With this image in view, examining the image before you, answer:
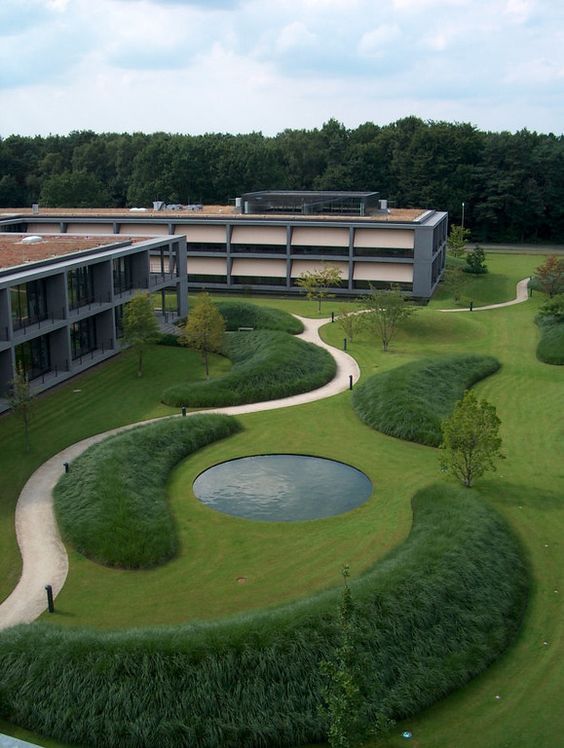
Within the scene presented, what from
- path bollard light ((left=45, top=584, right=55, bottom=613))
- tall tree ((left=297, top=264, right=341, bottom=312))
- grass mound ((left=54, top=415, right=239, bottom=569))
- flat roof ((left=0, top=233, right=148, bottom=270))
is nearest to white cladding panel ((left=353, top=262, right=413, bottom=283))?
tall tree ((left=297, top=264, right=341, bottom=312))

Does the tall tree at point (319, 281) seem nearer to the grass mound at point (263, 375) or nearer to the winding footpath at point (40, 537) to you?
the grass mound at point (263, 375)

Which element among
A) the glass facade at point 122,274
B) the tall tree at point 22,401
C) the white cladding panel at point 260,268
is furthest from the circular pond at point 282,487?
the white cladding panel at point 260,268

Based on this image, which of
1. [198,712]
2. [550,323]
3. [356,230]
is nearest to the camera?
[198,712]

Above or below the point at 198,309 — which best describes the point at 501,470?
below

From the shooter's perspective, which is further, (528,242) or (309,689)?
(528,242)

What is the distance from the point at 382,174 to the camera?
429ft

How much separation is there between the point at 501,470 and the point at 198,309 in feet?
76.2

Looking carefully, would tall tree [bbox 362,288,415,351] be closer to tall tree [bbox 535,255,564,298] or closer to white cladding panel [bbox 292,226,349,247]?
white cladding panel [bbox 292,226,349,247]

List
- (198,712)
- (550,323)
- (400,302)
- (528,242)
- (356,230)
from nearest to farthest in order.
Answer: (198,712)
(400,302)
(550,323)
(356,230)
(528,242)

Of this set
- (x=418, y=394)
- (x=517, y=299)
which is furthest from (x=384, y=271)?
(x=418, y=394)

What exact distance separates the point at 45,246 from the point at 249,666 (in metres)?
40.4

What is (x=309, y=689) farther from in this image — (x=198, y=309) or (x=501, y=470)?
(x=198, y=309)

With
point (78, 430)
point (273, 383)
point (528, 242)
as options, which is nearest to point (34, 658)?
point (78, 430)

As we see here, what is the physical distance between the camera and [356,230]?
3034 inches
